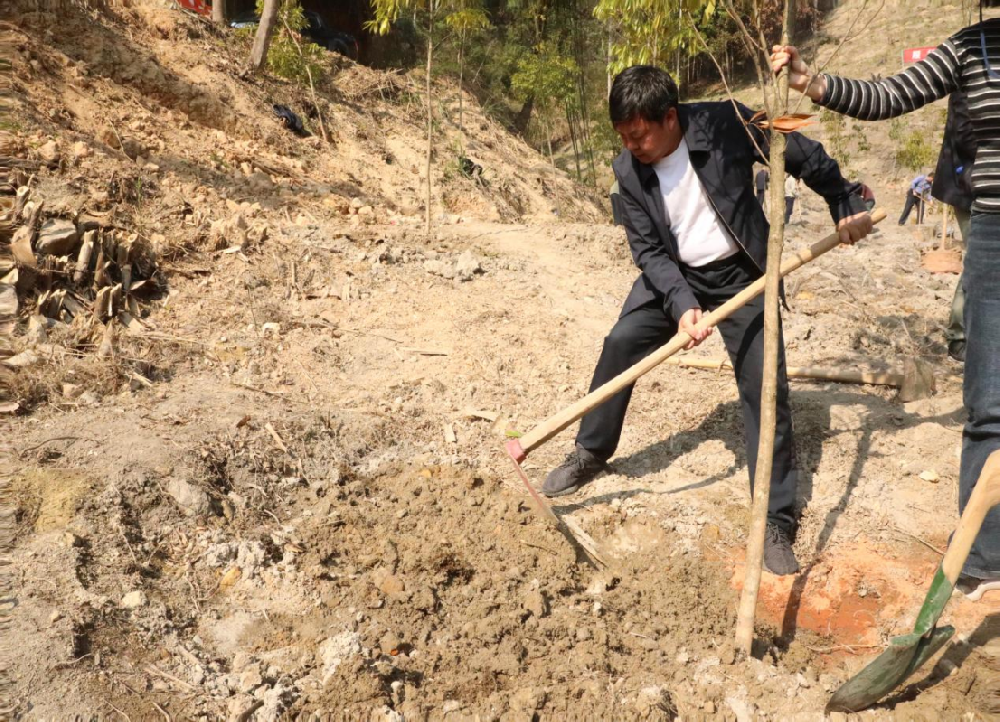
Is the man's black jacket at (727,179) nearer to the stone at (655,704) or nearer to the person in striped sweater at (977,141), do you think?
the person in striped sweater at (977,141)

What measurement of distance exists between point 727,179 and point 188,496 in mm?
2522

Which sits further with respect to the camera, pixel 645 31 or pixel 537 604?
pixel 645 31

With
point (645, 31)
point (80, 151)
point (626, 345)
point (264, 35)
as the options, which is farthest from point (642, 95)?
point (264, 35)

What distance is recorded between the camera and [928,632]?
2162 mm

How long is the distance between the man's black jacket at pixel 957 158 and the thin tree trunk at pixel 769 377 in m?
0.72

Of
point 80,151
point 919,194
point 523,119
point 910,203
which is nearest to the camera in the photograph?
point 80,151

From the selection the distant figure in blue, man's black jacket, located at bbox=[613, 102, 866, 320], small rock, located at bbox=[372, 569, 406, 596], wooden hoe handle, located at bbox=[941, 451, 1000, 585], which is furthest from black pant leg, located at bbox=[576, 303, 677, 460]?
the distant figure in blue

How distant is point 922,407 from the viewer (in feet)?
13.4

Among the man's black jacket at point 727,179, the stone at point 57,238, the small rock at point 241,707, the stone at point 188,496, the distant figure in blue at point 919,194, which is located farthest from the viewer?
the distant figure in blue at point 919,194

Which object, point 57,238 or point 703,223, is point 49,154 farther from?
point 703,223

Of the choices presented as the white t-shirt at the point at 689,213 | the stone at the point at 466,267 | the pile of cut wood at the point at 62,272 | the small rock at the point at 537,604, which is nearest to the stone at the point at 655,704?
the small rock at the point at 537,604

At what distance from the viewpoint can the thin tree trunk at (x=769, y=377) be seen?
7.50ft

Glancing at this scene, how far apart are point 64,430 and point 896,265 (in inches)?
341

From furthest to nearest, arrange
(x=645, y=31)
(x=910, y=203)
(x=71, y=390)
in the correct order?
1. (x=910, y=203)
2. (x=645, y=31)
3. (x=71, y=390)
